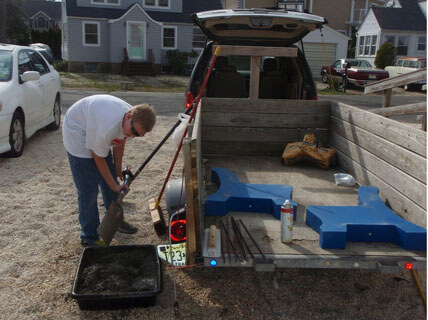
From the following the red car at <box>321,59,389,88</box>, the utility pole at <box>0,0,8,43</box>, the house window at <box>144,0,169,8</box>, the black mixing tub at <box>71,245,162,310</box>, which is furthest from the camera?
the house window at <box>144,0,169,8</box>

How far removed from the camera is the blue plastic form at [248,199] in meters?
3.46

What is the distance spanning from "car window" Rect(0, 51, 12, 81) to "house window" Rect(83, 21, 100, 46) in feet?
67.8

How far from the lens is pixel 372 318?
3.06m

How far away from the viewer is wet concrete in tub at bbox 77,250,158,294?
3.15m

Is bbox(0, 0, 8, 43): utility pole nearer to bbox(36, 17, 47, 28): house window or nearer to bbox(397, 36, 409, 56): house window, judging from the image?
bbox(397, 36, 409, 56): house window

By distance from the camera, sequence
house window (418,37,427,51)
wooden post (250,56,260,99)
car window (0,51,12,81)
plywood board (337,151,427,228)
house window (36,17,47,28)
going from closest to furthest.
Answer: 1. plywood board (337,151,427,228)
2. wooden post (250,56,260,99)
3. car window (0,51,12,81)
4. house window (418,37,427,51)
5. house window (36,17,47,28)

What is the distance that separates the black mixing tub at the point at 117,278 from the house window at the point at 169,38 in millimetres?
25878

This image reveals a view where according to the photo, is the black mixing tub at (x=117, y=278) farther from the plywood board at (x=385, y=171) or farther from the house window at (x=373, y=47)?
the house window at (x=373, y=47)

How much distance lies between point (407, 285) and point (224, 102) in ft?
9.16

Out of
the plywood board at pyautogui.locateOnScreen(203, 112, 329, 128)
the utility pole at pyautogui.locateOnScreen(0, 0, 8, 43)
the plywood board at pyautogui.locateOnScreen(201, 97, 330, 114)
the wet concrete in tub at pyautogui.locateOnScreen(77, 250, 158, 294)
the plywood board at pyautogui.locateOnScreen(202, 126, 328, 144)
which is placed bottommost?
the wet concrete in tub at pyautogui.locateOnScreen(77, 250, 158, 294)

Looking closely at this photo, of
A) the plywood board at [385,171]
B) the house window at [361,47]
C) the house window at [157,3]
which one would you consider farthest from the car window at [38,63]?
the house window at [361,47]

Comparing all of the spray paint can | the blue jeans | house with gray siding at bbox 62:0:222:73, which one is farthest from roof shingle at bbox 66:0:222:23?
the spray paint can

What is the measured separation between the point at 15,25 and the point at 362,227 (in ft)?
140

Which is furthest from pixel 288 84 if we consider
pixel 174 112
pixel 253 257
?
pixel 174 112
